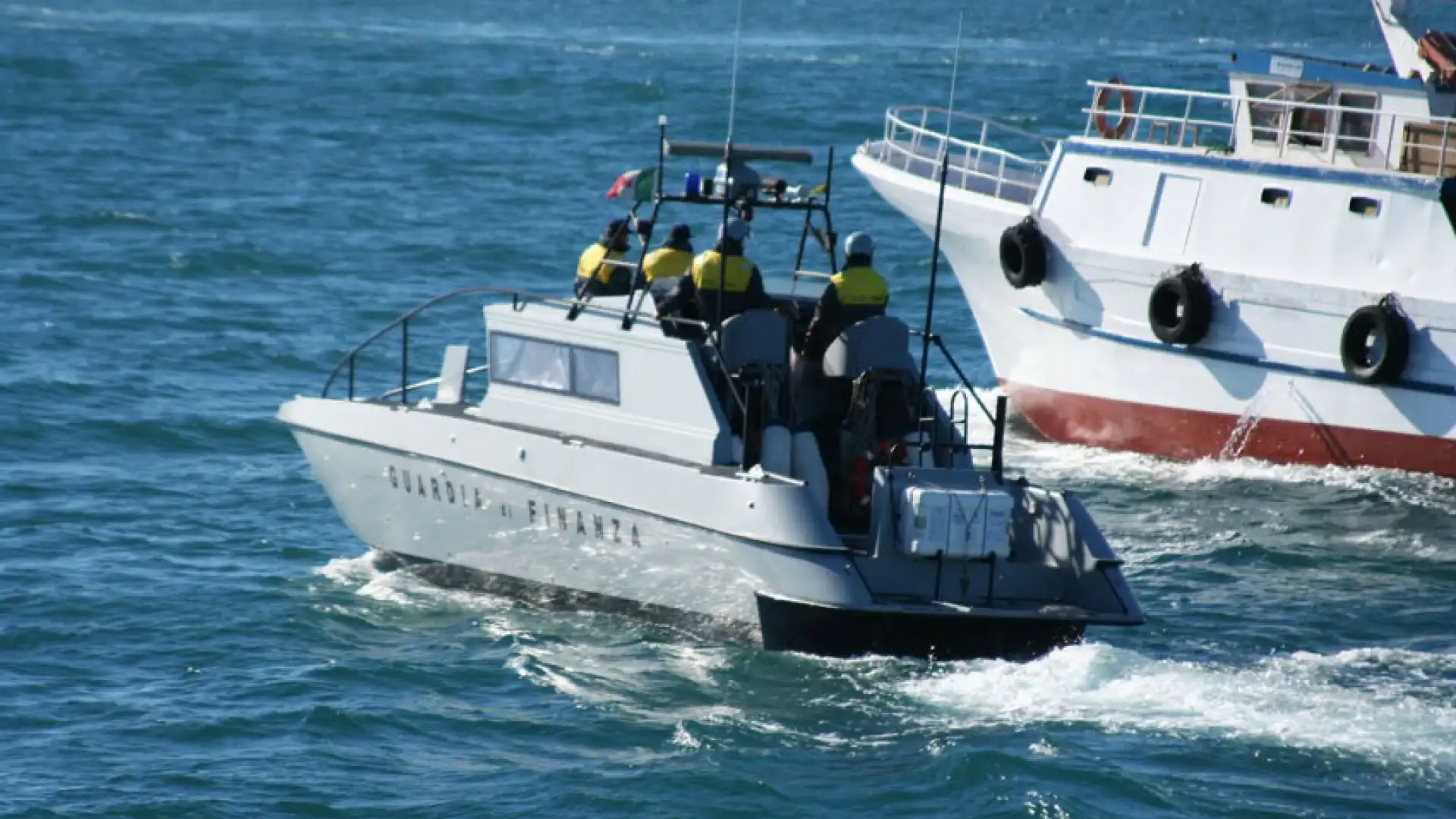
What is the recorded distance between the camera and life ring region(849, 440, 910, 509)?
1495 centimetres

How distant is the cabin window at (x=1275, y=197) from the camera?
21.8 meters

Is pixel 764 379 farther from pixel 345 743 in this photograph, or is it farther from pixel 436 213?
pixel 436 213

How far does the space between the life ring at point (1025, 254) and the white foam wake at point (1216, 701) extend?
31.5 feet

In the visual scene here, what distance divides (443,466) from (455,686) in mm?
2218

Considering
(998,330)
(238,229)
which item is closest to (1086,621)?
(998,330)

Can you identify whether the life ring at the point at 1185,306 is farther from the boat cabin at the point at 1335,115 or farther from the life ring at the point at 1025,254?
the boat cabin at the point at 1335,115

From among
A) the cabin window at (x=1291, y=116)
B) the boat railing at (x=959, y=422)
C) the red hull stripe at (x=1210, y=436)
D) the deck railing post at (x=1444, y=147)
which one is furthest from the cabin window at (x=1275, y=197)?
the boat railing at (x=959, y=422)

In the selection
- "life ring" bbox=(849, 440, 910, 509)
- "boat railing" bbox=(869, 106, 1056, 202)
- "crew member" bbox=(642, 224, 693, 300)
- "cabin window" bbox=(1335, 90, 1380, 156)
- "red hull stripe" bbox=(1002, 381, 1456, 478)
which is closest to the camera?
"life ring" bbox=(849, 440, 910, 509)

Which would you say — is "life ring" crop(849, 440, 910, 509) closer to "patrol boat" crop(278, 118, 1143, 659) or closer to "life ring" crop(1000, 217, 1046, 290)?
"patrol boat" crop(278, 118, 1143, 659)

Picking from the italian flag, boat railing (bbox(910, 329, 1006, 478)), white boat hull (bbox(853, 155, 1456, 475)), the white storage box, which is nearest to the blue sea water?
white boat hull (bbox(853, 155, 1456, 475))

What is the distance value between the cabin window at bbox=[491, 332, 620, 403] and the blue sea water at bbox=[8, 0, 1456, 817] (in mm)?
1593

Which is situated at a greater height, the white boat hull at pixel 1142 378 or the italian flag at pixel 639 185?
the italian flag at pixel 639 185

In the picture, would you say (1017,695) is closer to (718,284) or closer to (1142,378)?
(718,284)

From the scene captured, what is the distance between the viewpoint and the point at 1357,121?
2344cm
